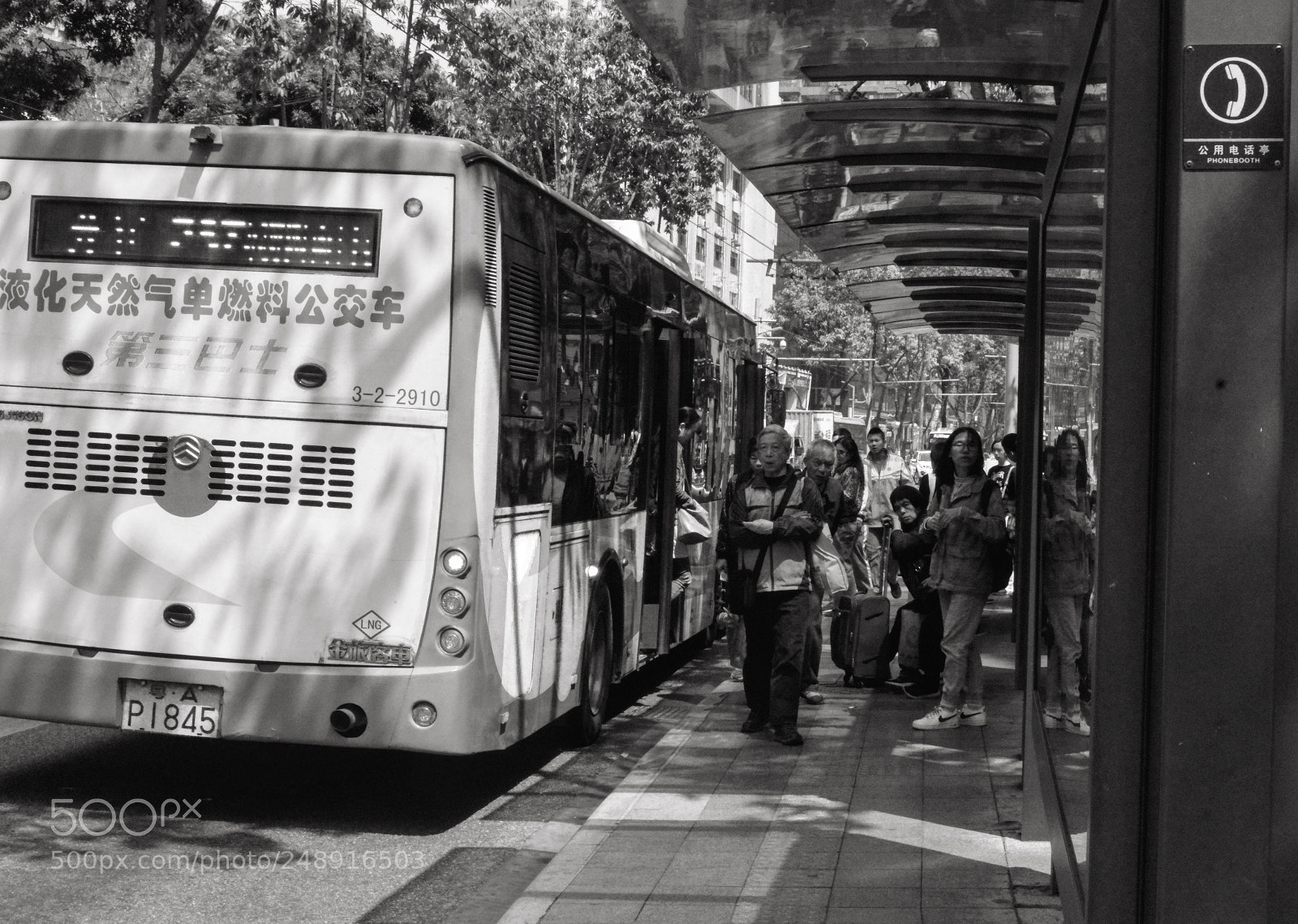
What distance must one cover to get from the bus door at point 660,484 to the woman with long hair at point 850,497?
1714 millimetres

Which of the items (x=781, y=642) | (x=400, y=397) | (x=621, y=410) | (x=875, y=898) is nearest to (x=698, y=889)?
(x=875, y=898)

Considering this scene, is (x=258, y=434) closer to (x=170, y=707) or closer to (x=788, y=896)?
(x=170, y=707)

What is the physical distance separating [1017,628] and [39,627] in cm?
497

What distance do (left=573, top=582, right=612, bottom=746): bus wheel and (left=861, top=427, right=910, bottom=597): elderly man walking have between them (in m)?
5.49

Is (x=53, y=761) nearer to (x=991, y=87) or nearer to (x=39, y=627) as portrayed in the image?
(x=39, y=627)

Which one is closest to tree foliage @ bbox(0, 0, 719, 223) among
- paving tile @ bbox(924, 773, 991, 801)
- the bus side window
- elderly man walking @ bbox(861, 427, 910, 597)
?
elderly man walking @ bbox(861, 427, 910, 597)

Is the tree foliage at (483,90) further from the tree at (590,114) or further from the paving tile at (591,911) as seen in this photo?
the paving tile at (591,911)

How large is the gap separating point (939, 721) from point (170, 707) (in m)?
4.69

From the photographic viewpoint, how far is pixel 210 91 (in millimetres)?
27219

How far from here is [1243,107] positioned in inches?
107

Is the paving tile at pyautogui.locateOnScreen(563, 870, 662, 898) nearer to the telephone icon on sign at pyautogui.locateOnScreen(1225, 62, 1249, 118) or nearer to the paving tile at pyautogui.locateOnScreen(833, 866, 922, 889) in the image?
the paving tile at pyautogui.locateOnScreen(833, 866, 922, 889)

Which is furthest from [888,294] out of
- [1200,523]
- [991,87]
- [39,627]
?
[1200,523]

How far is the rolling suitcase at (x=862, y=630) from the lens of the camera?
1092cm

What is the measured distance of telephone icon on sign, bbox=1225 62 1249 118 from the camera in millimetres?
2713
